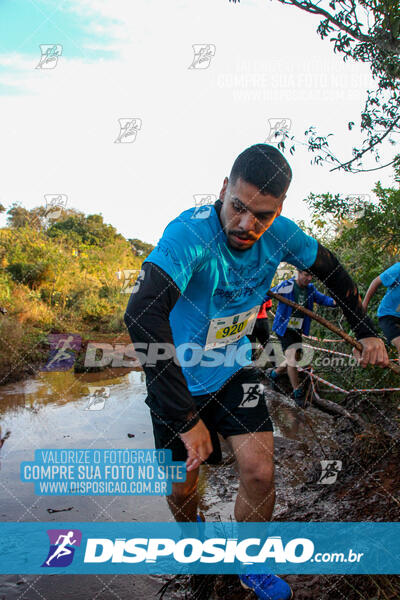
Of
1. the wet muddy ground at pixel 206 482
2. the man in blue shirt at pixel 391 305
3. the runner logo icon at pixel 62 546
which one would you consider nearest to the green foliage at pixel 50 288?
the wet muddy ground at pixel 206 482

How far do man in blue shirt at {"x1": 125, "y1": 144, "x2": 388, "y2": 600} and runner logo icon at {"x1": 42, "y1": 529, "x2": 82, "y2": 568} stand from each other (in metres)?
0.81

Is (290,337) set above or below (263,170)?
below

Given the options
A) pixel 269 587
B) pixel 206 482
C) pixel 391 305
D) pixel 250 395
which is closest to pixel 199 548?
pixel 269 587

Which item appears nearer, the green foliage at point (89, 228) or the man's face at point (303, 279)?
the man's face at point (303, 279)

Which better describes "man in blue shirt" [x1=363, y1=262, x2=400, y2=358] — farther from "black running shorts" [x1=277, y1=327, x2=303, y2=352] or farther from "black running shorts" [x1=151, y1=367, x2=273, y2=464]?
"black running shorts" [x1=151, y1=367, x2=273, y2=464]

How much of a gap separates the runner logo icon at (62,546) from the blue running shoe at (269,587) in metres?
1.17

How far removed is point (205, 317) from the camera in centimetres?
222

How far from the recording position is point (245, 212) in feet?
6.76

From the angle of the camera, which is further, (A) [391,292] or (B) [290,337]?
(B) [290,337]

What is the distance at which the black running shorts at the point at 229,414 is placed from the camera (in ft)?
7.42

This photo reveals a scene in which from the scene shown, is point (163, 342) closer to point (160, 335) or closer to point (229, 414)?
point (160, 335)

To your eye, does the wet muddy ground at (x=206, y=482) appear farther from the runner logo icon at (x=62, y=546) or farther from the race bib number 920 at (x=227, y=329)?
the race bib number 920 at (x=227, y=329)

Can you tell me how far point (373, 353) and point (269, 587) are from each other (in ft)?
4.27

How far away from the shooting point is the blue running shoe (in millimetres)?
2064
